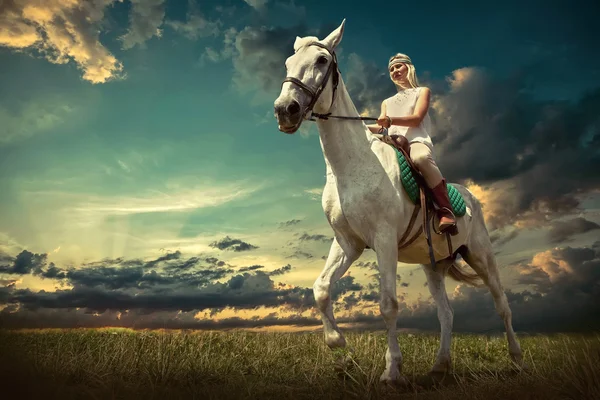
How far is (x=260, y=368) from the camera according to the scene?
623 centimetres

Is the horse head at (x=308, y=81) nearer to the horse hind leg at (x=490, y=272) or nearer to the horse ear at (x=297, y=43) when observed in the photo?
the horse ear at (x=297, y=43)

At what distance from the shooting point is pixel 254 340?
799 centimetres

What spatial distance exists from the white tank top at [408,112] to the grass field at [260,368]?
2.74 meters

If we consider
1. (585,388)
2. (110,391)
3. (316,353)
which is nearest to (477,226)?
(316,353)

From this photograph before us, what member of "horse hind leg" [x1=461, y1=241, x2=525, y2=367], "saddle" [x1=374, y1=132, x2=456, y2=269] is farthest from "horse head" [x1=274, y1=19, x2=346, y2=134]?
"horse hind leg" [x1=461, y1=241, x2=525, y2=367]

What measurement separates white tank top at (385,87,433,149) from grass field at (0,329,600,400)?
2739mm

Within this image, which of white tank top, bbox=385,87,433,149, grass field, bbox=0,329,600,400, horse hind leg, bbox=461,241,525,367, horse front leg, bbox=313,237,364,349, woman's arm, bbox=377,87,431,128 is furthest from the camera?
horse hind leg, bbox=461,241,525,367

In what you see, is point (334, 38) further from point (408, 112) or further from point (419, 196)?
point (419, 196)

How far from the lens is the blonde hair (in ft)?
21.5

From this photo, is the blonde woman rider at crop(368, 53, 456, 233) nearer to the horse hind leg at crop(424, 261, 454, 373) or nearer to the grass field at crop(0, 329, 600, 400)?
the horse hind leg at crop(424, 261, 454, 373)

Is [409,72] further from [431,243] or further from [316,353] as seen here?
[316,353]

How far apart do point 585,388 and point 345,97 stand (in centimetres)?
376

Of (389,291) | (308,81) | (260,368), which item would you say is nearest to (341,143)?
(308,81)

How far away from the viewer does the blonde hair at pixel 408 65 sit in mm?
6562
